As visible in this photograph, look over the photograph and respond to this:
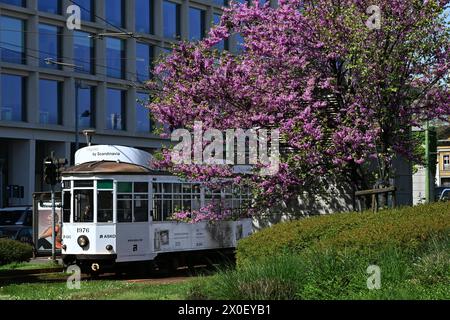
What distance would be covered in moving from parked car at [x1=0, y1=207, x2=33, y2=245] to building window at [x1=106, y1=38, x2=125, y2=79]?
2088 centimetres

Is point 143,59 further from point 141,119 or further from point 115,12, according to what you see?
point 141,119

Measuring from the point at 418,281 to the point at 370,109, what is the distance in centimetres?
563

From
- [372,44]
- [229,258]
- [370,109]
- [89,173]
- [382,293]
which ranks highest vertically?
[372,44]

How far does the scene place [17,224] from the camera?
27672 millimetres

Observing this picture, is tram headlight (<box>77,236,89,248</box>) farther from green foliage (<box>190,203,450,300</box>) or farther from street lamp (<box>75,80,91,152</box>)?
street lamp (<box>75,80,91,152</box>)

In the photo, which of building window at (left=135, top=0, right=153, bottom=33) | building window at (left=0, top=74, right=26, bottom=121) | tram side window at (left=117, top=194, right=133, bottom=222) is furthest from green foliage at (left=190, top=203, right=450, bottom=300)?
building window at (left=135, top=0, right=153, bottom=33)

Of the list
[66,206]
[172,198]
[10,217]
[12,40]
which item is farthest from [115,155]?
[12,40]

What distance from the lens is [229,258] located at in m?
20.8

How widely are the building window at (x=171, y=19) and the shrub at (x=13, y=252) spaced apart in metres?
33.0

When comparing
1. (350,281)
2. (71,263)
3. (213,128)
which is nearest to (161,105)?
(213,128)

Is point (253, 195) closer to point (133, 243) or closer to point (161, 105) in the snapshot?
point (161, 105)

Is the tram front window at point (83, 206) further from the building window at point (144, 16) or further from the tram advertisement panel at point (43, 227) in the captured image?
the building window at point (144, 16)

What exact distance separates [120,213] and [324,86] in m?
6.76

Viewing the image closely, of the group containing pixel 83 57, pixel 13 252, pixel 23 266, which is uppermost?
pixel 83 57
